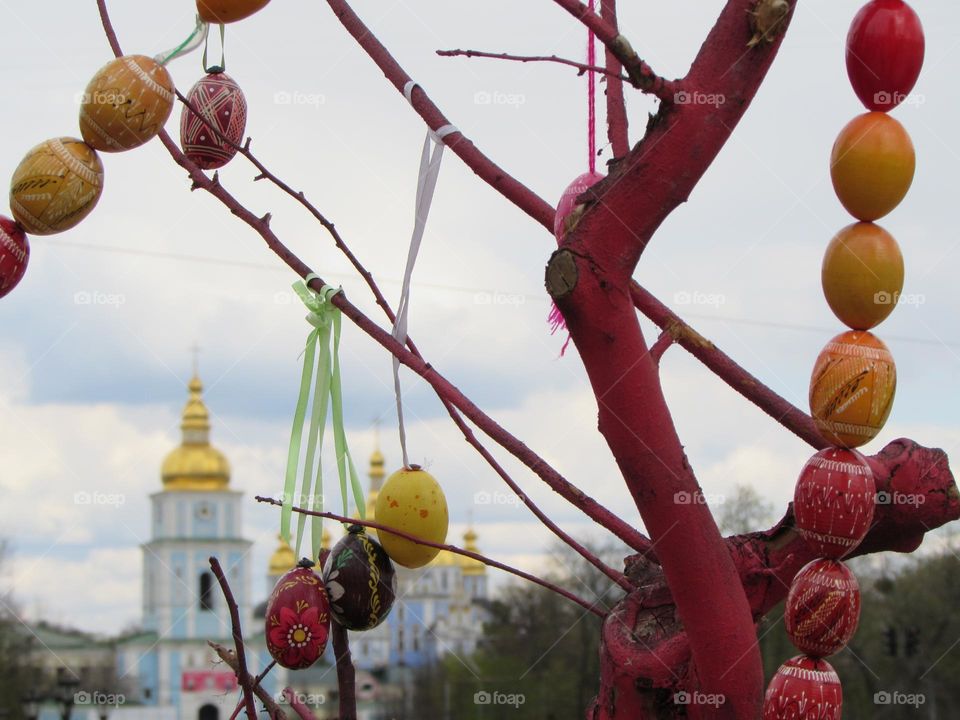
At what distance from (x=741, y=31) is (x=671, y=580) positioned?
1.86ft

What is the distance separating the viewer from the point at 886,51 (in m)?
1.43

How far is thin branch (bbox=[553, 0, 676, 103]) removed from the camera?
4.07 ft

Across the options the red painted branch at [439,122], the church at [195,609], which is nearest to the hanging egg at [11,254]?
the red painted branch at [439,122]

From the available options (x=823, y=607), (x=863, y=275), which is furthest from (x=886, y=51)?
(x=823, y=607)

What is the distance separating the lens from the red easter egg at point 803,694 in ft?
4.44

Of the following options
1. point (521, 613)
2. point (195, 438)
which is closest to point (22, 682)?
point (521, 613)

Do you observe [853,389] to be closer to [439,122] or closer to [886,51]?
[886,51]

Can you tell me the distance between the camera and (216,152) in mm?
1818

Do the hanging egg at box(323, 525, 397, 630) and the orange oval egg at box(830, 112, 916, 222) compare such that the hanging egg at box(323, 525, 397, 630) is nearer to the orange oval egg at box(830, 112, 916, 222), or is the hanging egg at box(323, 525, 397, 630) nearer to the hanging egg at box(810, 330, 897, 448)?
the hanging egg at box(810, 330, 897, 448)

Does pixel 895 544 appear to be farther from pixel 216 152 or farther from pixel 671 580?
pixel 216 152

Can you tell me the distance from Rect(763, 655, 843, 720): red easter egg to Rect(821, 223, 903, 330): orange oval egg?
1.25 ft

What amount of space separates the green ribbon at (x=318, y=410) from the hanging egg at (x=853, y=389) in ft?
2.01

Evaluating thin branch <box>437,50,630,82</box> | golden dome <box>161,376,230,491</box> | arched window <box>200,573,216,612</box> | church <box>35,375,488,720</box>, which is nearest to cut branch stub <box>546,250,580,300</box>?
thin branch <box>437,50,630,82</box>

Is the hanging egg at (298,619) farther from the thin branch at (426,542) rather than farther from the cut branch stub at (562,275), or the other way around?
the cut branch stub at (562,275)
